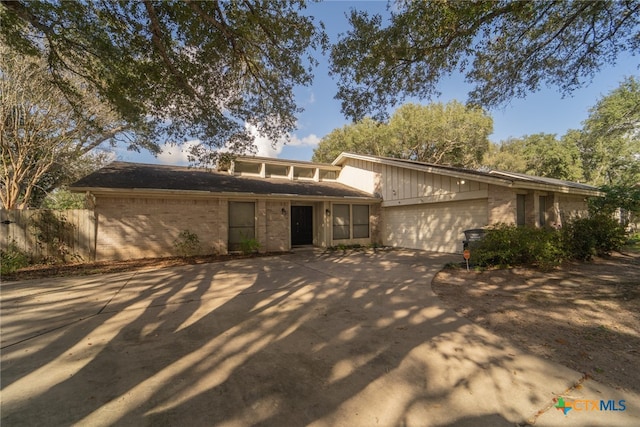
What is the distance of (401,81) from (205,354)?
748 cm

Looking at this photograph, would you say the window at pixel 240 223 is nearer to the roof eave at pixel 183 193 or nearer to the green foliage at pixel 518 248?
the roof eave at pixel 183 193

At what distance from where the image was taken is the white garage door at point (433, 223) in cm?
977

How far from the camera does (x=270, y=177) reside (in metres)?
14.5

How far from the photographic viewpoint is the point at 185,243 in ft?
32.5

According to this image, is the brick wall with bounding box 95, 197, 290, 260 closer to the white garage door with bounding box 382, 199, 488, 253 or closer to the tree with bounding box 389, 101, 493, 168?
the white garage door with bounding box 382, 199, 488, 253

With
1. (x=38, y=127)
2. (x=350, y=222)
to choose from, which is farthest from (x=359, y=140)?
(x=38, y=127)

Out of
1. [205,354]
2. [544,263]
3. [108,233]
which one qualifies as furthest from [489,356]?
[108,233]

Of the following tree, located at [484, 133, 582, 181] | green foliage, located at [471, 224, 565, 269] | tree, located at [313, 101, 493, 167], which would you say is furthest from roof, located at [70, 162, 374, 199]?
tree, located at [484, 133, 582, 181]

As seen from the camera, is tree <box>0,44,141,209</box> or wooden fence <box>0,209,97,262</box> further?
tree <box>0,44,141,209</box>

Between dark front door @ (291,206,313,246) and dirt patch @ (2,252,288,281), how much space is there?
4.25m

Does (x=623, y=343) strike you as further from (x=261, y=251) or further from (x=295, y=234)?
(x=295, y=234)

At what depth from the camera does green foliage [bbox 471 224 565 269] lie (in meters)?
6.71

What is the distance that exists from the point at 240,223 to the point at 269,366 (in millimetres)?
8990

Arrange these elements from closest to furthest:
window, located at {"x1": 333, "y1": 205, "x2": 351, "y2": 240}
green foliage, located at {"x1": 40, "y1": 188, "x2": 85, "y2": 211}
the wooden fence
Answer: the wooden fence → window, located at {"x1": 333, "y1": 205, "x2": 351, "y2": 240} → green foliage, located at {"x1": 40, "y1": 188, "x2": 85, "y2": 211}
